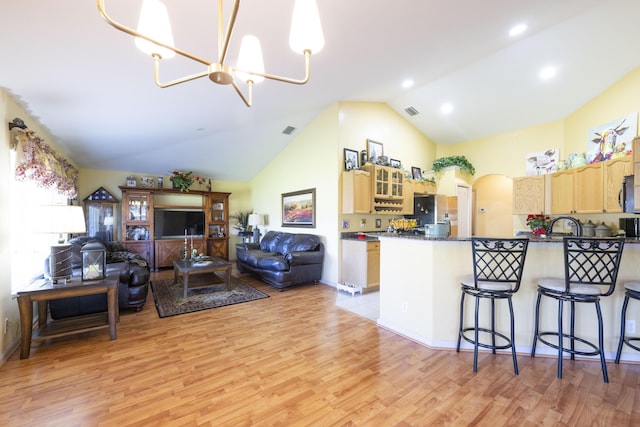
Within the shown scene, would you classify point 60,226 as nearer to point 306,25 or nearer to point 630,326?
point 306,25

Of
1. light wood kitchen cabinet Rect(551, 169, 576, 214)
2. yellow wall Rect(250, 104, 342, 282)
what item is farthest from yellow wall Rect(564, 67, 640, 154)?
yellow wall Rect(250, 104, 342, 282)

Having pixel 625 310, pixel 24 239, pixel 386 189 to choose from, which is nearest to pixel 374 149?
pixel 386 189

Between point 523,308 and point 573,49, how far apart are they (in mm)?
3624

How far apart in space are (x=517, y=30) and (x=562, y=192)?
2871 mm

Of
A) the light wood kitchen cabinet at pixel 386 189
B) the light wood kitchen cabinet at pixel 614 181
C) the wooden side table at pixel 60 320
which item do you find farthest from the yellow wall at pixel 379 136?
the wooden side table at pixel 60 320

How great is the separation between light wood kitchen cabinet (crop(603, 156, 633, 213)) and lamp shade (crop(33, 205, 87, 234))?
6657 mm

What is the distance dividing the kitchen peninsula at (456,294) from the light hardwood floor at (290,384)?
16 cm

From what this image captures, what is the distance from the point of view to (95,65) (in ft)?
7.77

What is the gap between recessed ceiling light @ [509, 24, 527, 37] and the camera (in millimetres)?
3139

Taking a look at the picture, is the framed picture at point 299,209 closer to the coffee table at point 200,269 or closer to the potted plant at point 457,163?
the coffee table at point 200,269

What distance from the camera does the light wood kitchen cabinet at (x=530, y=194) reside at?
4.84 meters

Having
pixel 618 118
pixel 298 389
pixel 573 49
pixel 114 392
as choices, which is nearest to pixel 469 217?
pixel 618 118

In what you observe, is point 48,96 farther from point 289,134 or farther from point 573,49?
point 573,49

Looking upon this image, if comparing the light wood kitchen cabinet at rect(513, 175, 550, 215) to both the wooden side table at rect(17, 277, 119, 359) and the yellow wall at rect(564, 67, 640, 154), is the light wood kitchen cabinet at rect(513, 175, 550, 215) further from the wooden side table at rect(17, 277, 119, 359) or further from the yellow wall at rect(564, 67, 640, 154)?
the wooden side table at rect(17, 277, 119, 359)
